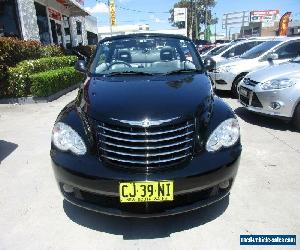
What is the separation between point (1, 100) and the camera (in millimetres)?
9398

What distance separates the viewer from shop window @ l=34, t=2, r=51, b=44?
1783 cm

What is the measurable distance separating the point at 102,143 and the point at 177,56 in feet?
6.85

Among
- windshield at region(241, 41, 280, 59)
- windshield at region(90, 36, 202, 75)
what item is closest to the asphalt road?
windshield at region(90, 36, 202, 75)

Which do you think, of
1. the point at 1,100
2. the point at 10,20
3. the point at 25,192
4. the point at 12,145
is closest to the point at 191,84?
the point at 25,192

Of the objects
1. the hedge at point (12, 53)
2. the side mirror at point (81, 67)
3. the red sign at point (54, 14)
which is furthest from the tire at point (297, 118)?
the red sign at point (54, 14)

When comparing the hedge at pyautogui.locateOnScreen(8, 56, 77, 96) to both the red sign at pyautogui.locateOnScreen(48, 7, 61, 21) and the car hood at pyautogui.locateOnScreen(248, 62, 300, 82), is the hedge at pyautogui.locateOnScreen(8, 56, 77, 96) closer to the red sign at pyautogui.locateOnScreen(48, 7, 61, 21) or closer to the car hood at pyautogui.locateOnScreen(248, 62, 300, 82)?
the car hood at pyautogui.locateOnScreen(248, 62, 300, 82)

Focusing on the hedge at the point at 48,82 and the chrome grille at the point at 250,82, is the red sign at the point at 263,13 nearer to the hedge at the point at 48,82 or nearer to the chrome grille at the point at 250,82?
the hedge at the point at 48,82

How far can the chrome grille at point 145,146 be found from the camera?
263 centimetres

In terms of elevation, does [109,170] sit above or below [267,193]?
above

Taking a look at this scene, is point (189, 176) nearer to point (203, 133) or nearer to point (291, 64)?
point (203, 133)

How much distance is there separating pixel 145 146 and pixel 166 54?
2021mm

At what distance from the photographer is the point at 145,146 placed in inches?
104

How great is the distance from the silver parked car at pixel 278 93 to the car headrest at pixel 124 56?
277 centimetres

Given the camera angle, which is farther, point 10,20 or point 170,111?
point 10,20
